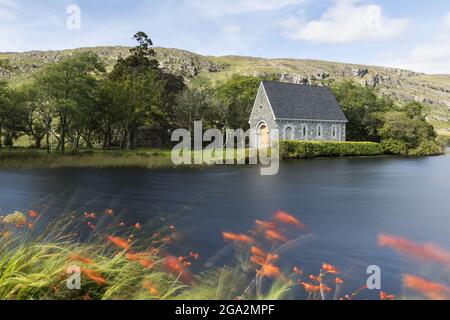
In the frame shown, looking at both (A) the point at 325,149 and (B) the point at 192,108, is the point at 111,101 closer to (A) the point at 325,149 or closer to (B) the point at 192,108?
(B) the point at 192,108

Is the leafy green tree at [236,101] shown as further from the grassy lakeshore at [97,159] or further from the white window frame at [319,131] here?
the grassy lakeshore at [97,159]

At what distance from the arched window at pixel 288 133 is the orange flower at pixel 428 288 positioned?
177ft

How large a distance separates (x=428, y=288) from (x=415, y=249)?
603 centimetres

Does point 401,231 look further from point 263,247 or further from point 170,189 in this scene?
point 170,189

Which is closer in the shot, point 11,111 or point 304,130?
point 11,111

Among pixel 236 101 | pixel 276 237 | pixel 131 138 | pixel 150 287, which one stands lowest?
pixel 276 237

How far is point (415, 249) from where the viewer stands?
14953mm

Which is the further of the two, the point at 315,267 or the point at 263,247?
the point at 263,247

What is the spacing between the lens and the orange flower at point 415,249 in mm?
12688

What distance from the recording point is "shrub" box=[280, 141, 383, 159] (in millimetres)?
55594

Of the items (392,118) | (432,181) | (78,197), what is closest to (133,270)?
(78,197)

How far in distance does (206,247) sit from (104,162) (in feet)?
106

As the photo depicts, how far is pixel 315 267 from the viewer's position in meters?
11.5

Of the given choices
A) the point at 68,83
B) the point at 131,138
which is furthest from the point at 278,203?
the point at 131,138
